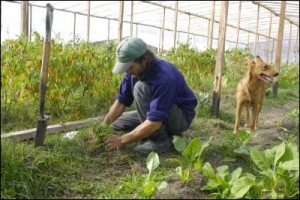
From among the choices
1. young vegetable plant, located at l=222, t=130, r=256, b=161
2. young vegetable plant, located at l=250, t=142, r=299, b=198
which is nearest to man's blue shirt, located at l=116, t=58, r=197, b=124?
young vegetable plant, located at l=222, t=130, r=256, b=161

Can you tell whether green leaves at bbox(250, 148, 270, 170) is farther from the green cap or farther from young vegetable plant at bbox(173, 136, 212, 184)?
the green cap

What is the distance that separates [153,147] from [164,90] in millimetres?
563

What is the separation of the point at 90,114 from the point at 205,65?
3.92 metres

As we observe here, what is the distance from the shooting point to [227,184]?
2316mm

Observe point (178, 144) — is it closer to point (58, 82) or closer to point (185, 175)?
point (185, 175)

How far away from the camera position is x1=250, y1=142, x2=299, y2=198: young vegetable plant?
230 cm

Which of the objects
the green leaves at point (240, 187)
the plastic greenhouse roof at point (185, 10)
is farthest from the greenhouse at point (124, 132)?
the plastic greenhouse roof at point (185, 10)

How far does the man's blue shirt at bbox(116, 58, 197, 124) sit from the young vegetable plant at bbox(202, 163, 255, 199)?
65 cm

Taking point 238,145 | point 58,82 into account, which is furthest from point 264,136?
point 58,82

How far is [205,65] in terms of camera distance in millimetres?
7617

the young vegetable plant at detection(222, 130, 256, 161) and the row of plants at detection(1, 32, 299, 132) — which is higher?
the row of plants at detection(1, 32, 299, 132)

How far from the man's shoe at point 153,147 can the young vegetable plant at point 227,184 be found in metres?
0.81

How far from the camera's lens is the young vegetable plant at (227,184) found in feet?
7.29

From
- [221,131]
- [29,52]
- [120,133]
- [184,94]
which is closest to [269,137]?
[221,131]
